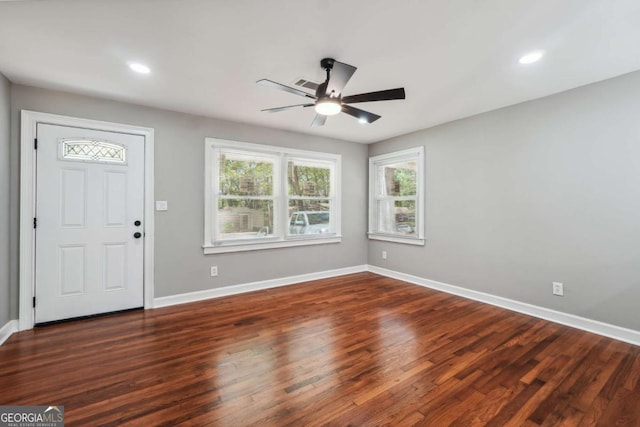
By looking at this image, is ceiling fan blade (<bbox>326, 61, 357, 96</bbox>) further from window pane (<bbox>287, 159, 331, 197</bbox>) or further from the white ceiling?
window pane (<bbox>287, 159, 331, 197</bbox>)

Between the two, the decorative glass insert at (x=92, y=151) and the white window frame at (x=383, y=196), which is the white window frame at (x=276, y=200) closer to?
the white window frame at (x=383, y=196)

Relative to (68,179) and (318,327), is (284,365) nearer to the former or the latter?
(318,327)

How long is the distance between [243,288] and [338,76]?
3.20 m

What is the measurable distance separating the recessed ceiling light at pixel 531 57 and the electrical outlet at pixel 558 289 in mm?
2320

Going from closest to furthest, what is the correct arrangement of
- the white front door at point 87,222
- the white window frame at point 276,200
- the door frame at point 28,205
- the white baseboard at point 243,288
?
the door frame at point 28,205 → the white front door at point 87,222 → the white baseboard at point 243,288 → the white window frame at point 276,200

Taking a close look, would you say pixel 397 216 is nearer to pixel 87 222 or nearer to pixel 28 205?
pixel 87 222

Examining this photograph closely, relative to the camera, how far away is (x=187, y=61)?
2434 mm

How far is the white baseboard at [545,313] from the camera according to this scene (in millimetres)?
2648

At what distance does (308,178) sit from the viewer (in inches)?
189

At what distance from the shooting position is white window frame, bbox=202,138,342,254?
3861 millimetres

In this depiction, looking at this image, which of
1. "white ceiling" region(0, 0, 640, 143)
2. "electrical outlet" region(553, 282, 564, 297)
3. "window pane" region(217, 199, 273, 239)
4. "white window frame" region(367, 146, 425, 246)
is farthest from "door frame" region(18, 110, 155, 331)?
"electrical outlet" region(553, 282, 564, 297)

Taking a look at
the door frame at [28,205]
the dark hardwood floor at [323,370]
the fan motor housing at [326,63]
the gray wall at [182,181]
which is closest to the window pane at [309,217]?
the gray wall at [182,181]

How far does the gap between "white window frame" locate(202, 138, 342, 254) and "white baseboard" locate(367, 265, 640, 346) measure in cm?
175

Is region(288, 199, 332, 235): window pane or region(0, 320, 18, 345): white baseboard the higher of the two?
region(288, 199, 332, 235): window pane
